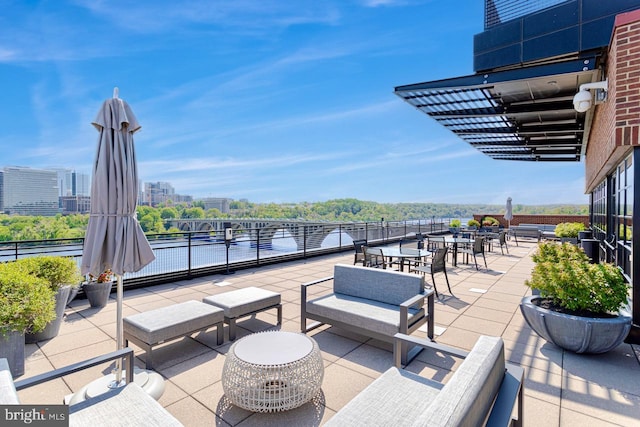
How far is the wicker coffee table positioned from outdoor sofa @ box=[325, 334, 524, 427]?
0.55m

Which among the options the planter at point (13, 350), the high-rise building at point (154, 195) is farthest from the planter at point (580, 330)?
the high-rise building at point (154, 195)

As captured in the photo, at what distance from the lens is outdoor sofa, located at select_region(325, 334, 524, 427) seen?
117cm

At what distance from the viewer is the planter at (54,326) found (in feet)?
11.4

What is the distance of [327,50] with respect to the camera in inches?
583

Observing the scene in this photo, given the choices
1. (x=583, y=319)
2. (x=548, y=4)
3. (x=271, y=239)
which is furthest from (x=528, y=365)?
(x=548, y=4)

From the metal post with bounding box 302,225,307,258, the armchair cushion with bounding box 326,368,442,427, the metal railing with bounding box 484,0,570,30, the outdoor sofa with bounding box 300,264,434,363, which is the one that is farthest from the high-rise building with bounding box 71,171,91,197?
the metal railing with bounding box 484,0,570,30

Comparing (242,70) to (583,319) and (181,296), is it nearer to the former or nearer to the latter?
(181,296)

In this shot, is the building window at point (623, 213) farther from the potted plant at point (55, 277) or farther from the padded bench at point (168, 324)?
the potted plant at point (55, 277)

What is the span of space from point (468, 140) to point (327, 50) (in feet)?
25.7

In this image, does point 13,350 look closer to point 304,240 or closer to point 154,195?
point 304,240

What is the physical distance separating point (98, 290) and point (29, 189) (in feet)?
54.0

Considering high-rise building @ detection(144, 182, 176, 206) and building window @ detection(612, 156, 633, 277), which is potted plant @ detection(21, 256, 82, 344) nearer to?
high-rise building @ detection(144, 182, 176, 206)

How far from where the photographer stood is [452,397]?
1211 millimetres

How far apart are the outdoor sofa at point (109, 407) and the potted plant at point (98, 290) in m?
3.29
